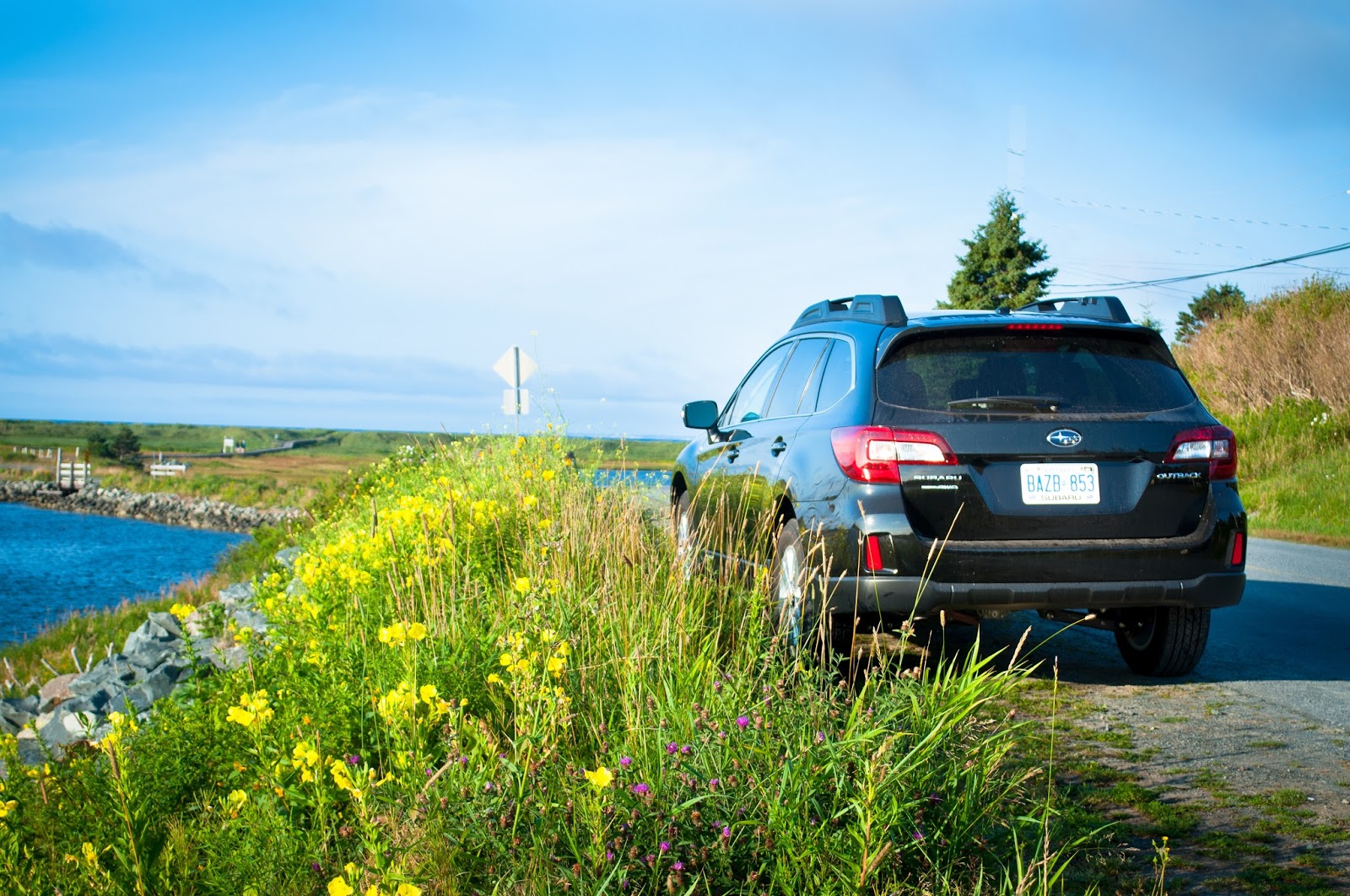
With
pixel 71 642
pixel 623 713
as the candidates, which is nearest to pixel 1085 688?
pixel 623 713

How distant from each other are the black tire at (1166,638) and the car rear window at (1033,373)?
1.22 metres

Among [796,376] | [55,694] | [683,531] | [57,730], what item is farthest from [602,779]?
[55,694]

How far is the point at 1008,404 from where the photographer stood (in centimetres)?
470

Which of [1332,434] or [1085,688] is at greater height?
[1332,434]

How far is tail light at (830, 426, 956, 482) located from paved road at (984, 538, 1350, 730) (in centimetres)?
95

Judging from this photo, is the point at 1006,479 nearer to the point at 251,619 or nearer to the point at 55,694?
the point at 251,619

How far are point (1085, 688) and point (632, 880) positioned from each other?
3.74 meters

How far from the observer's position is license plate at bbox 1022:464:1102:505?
4605mm

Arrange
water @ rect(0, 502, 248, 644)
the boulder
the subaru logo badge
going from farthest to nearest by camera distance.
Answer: water @ rect(0, 502, 248, 644) → the boulder → the subaru logo badge

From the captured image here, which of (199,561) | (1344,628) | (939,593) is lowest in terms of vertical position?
(199,561)

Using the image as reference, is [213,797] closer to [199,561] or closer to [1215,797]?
[1215,797]

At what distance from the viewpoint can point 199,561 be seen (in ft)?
111

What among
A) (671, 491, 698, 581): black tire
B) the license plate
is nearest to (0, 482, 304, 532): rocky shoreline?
(671, 491, 698, 581): black tire

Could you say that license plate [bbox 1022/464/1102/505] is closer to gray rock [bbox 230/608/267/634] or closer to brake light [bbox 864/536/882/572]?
brake light [bbox 864/536/882/572]
